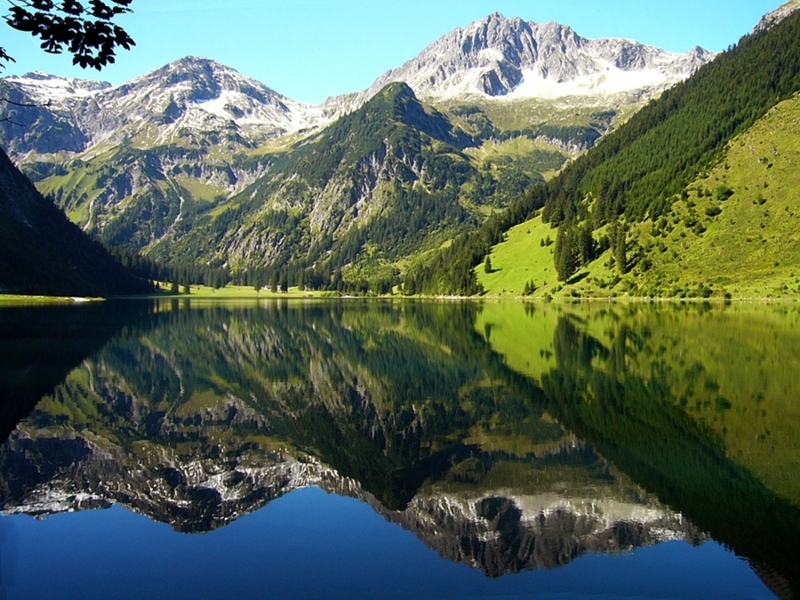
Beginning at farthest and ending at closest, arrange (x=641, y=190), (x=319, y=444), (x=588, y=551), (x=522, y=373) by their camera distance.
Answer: (x=641, y=190)
(x=522, y=373)
(x=319, y=444)
(x=588, y=551)

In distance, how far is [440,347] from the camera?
6178 centimetres

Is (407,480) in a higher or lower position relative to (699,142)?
lower

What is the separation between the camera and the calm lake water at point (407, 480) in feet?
50.6

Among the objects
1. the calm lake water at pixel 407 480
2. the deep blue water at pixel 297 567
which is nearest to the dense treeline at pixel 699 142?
the calm lake water at pixel 407 480

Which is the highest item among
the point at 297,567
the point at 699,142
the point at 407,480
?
the point at 699,142

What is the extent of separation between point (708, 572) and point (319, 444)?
1696 cm

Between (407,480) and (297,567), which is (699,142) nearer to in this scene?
(407,480)

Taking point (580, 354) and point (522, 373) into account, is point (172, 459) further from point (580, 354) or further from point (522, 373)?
point (580, 354)

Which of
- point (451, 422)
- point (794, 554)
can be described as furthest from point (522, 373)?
point (794, 554)

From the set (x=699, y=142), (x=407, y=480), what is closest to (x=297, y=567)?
(x=407, y=480)

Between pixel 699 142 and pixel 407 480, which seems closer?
pixel 407 480

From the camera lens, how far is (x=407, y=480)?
22.6 m

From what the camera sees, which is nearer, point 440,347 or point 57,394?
point 57,394

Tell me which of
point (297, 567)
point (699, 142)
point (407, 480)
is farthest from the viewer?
point (699, 142)
